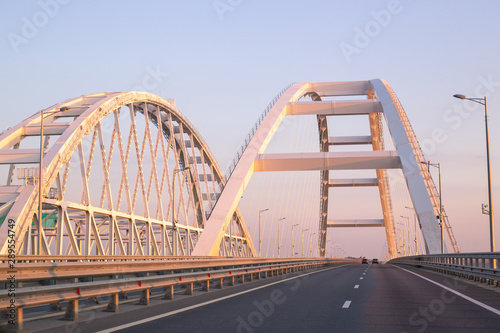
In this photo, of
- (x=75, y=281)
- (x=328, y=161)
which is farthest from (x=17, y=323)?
(x=328, y=161)

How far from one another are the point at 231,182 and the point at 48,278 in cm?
2450

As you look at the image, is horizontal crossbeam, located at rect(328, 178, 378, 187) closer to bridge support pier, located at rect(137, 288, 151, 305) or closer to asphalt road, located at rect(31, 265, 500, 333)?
asphalt road, located at rect(31, 265, 500, 333)

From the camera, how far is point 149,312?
1141cm

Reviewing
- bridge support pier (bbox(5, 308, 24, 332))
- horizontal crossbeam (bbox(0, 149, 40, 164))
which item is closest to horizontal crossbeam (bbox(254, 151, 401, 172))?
horizontal crossbeam (bbox(0, 149, 40, 164))

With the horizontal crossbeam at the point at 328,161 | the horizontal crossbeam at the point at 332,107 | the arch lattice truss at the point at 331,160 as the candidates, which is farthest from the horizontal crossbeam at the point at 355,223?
the horizontal crossbeam at the point at 328,161

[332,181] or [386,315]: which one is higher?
[332,181]

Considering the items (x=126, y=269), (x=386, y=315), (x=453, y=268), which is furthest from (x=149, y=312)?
(x=453, y=268)

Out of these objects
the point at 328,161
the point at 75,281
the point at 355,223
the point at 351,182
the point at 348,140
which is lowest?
the point at 75,281

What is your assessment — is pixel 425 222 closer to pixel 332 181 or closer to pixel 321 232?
pixel 332 181

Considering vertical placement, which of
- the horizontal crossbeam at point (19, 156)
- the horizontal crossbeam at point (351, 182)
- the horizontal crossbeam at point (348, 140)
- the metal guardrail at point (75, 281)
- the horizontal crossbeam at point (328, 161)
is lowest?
the metal guardrail at point (75, 281)

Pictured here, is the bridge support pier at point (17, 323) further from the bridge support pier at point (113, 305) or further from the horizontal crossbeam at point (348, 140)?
the horizontal crossbeam at point (348, 140)

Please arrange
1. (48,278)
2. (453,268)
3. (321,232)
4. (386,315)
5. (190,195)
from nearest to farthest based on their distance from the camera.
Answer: (48,278)
(386,315)
(453,268)
(190,195)
(321,232)

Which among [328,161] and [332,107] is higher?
[332,107]
